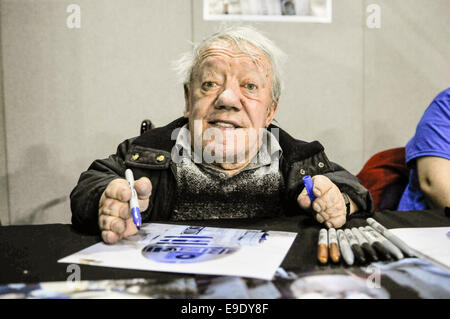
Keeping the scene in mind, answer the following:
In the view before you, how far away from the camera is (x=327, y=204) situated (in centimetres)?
81

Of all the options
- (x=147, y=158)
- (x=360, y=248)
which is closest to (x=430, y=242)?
(x=360, y=248)

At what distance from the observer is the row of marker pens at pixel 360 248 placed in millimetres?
556

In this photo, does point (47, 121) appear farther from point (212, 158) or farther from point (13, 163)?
point (212, 158)

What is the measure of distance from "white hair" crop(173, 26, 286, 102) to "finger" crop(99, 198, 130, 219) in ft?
2.00

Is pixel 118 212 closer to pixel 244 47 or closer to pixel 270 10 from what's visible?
pixel 244 47

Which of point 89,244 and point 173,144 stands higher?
point 173,144

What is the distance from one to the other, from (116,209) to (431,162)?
113 cm

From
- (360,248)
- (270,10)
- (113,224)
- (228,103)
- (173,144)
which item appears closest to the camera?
(360,248)

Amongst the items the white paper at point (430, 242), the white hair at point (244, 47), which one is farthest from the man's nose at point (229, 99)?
the white paper at point (430, 242)

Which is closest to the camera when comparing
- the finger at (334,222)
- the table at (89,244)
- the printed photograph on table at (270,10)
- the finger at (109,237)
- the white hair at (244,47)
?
the table at (89,244)

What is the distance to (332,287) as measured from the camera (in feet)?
1.50

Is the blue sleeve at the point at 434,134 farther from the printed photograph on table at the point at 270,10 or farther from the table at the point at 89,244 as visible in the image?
the printed photograph on table at the point at 270,10
